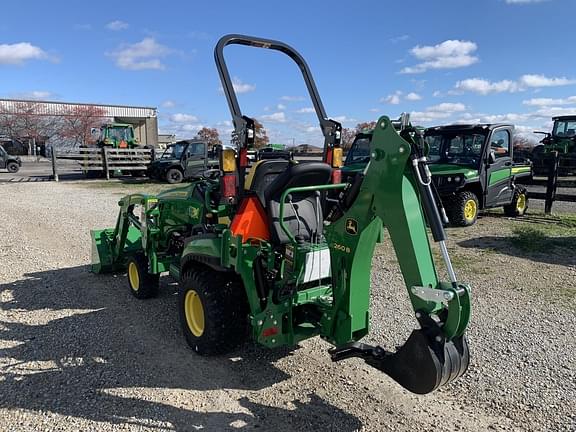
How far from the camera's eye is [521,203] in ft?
35.7

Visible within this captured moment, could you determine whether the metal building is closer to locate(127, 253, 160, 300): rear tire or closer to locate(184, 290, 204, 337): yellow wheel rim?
locate(127, 253, 160, 300): rear tire

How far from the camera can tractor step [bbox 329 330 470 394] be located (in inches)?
99.0

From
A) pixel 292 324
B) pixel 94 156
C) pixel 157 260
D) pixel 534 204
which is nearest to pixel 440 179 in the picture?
pixel 534 204

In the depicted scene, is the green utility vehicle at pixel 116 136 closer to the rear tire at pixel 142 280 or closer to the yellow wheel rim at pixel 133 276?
the yellow wheel rim at pixel 133 276

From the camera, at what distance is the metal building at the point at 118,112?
39094mm

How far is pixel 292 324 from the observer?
3.33 metres

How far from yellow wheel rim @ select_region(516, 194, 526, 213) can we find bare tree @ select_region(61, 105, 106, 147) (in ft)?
138

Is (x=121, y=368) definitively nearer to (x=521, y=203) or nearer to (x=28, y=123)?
(x=521, y=203)

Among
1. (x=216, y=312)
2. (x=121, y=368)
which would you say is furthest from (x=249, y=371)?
(x=121, y=368)

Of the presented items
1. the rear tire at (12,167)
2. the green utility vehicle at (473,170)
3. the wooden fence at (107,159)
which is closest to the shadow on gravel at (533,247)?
the green utility vehicle at (473,170)

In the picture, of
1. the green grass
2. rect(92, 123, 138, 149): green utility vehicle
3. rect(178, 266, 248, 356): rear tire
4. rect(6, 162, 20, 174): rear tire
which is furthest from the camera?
rect(6, 162, 20, 174): rear tire

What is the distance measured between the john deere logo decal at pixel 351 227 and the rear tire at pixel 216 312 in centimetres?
120

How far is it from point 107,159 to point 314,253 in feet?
60.8

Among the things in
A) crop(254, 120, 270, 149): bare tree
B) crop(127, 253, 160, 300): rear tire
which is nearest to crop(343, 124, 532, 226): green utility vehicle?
crop(254, 120, 270, 149): bare tree
